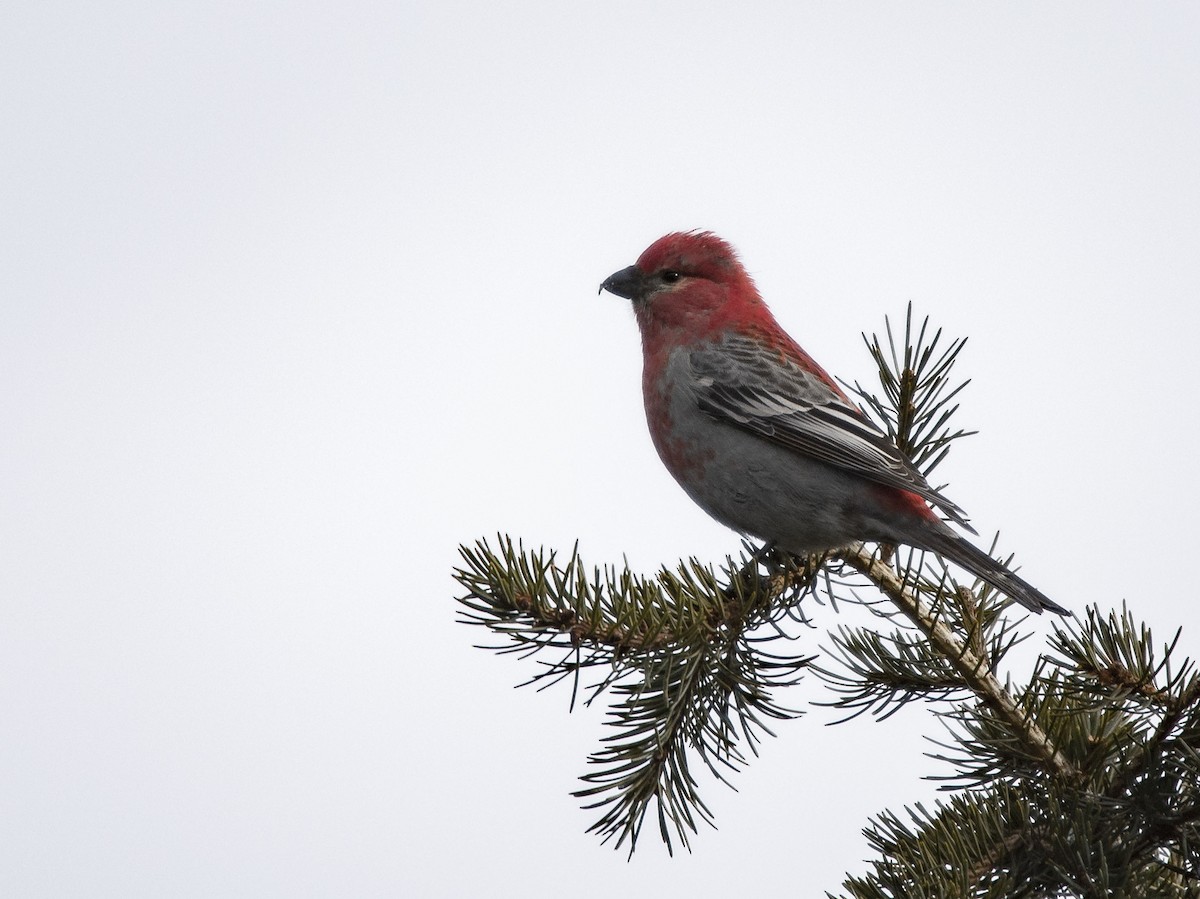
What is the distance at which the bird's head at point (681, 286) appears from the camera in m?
5.64

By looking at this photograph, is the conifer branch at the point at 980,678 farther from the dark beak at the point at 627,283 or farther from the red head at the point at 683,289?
the dark beak at the point at 627,283

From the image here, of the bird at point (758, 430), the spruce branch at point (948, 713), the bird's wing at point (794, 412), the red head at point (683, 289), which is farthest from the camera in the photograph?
the red head at point (683, 289)

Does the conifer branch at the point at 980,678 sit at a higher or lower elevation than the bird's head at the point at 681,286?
lower

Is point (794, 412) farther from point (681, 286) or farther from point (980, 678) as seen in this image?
point (980, 678)

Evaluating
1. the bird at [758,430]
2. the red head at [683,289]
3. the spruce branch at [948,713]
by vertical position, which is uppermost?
the red head at [683,289]

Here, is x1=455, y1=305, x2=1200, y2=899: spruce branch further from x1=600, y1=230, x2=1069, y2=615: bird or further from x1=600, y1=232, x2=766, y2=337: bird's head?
x1=600, y1=232, x2=766, y2=337: bird's head

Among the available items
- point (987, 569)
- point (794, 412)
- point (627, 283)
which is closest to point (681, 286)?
point (627, 283)

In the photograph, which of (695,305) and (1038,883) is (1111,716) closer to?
(1038,883)

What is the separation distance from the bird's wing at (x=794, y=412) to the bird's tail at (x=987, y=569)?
95mm

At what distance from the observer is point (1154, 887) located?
2.56m

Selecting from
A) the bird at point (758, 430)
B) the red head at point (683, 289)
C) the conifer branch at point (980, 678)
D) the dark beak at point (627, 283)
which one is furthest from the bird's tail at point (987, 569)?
the dark beak at point (627, 283)

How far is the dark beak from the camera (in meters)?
5.72

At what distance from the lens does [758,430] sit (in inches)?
192

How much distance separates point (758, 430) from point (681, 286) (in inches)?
45.1
